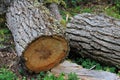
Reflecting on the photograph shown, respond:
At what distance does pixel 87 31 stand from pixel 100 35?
0.29m

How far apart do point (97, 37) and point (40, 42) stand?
47.3 inches

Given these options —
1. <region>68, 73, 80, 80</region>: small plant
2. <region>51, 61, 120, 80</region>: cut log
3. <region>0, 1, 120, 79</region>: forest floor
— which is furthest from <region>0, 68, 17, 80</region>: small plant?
<region>68, 73, 80, 80</region>: small plant

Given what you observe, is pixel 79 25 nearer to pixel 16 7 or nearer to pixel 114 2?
pixel 16 7

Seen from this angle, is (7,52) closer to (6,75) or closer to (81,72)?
(6,75)

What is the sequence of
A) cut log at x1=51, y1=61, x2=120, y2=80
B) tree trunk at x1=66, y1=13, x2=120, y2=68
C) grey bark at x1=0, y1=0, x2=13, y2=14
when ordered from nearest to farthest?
1. cut log at x1=51, y1=61, x2=120, y2=80
2. tree trunk at x1=66, y1=13, x2=120, y2=68
3. grey bark at x1=0, y1=0, x2=13, y2=14

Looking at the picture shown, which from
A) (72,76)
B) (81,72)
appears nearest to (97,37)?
(81,72)

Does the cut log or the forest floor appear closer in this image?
the cut log

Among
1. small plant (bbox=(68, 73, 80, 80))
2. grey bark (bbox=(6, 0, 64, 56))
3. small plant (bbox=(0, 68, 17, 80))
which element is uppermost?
grey bark (bbox=(6, 0, 64, 56))

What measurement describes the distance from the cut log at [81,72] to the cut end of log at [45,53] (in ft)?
0.54

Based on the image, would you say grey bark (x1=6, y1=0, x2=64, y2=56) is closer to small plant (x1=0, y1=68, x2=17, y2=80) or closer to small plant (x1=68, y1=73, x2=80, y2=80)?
small plant (x1=0, y1=68, x2=17, y2=80)

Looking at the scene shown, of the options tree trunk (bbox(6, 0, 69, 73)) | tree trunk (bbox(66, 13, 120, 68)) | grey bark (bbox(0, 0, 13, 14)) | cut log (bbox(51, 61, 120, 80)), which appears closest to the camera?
tree trunk (bbox(6, 0, 69, 73))

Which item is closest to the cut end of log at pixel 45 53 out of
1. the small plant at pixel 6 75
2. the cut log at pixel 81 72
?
the cut log at pixel 81 72

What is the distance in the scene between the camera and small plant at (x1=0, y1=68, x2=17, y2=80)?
528 centimetres

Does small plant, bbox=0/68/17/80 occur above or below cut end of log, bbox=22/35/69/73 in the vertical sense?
below
